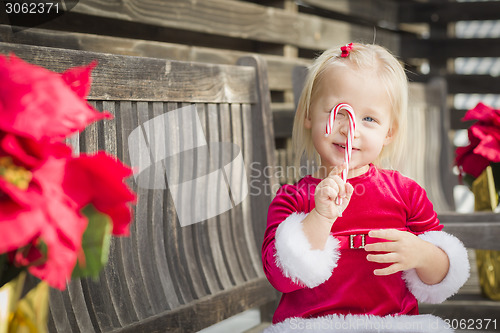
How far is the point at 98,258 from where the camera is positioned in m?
0.78

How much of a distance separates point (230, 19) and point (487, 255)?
1362 mm

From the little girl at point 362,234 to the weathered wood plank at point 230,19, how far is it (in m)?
0.78

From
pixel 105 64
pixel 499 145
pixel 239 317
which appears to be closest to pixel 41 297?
pixel 105 64

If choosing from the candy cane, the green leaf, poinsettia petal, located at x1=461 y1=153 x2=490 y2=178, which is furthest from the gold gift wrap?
the green leaf

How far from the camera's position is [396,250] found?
1.35 metres

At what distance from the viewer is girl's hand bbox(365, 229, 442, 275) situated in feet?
4.37

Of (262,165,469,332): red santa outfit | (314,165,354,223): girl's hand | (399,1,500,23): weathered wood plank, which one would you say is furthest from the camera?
(399,1,500,23): weathered wood plank

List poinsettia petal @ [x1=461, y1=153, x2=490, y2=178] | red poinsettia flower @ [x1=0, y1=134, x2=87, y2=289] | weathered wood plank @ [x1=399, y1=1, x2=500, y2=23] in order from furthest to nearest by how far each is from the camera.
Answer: weathered wood plank @ [x1=399, y1=1, x2=500, y2=23], poinsettia petal @ [x1=461, y1=153, x2=490, y2=178], red poinsettia flower @ [x1=0, y1=134, x2=87, y2=289]

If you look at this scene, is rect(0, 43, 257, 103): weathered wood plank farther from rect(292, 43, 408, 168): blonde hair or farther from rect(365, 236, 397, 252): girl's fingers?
rect(365, 236, 397, 252): girl's fingers

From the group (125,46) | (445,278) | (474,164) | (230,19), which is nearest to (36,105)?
(445,278)

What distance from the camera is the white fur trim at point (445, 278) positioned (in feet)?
4.70

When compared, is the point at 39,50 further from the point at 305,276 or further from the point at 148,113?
the point at 305,276

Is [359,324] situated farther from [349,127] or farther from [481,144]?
[481,144]

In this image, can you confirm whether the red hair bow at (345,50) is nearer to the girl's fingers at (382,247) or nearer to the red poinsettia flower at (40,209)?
the girl's fingers at (382,247)
